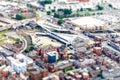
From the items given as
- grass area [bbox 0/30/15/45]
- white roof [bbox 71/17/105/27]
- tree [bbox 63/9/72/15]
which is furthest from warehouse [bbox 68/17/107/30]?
grass area [bbox 0/30/15/45]

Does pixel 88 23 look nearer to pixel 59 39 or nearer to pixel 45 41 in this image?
pixel 59 39

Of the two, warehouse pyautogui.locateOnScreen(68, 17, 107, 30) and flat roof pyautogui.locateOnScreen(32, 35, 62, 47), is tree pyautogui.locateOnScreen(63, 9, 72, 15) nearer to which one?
warehouse pyautogui.locateOnScreen(68, 17, 107, 30)

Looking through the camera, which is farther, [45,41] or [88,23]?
[88,23]

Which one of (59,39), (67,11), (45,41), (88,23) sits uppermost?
(67,11)

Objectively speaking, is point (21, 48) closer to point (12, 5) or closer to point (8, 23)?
point (8, 23)

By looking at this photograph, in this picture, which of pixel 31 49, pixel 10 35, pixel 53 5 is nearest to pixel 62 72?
pixel 31 49

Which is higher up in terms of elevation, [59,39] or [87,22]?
[87,22]

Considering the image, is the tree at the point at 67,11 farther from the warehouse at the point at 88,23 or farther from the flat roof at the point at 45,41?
the flat roof at the point at 45,41

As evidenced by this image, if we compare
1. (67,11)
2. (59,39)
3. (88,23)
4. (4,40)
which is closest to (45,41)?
(59,39)
